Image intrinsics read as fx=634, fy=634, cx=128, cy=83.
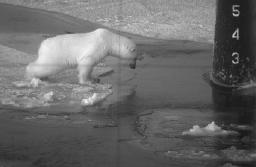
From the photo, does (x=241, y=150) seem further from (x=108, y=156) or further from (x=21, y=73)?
(x=21, y=73)

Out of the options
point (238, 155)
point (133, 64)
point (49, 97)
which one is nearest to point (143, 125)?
point (238, 155)

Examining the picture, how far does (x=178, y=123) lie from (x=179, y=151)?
3.51 feet

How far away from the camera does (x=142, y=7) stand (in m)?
15.3

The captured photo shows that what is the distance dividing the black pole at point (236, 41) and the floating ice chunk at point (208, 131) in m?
2.20

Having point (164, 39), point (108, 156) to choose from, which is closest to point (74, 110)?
point (108, 156)

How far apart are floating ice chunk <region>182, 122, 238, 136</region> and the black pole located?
7.21 feet

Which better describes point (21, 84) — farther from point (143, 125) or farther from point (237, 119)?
point (237, 119)

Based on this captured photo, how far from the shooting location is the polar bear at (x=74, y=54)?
29.9ft

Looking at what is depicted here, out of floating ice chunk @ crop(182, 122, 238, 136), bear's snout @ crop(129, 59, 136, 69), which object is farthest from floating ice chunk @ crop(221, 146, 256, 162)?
bear's snout @ crop(129, 59, 136, 69)

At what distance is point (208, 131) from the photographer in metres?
6.84

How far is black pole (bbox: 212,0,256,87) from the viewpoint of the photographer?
8812mm

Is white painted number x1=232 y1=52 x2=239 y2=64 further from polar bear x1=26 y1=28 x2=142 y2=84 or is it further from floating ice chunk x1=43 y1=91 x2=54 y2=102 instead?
floating ice chunk x1=43 y1=91 x2=54 y2=102

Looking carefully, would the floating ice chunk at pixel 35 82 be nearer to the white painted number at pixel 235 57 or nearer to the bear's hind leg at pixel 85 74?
the bear's hind leg at pixel 85 74

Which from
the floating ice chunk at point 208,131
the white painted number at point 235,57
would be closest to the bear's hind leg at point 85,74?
the white painted number at point 235,57
